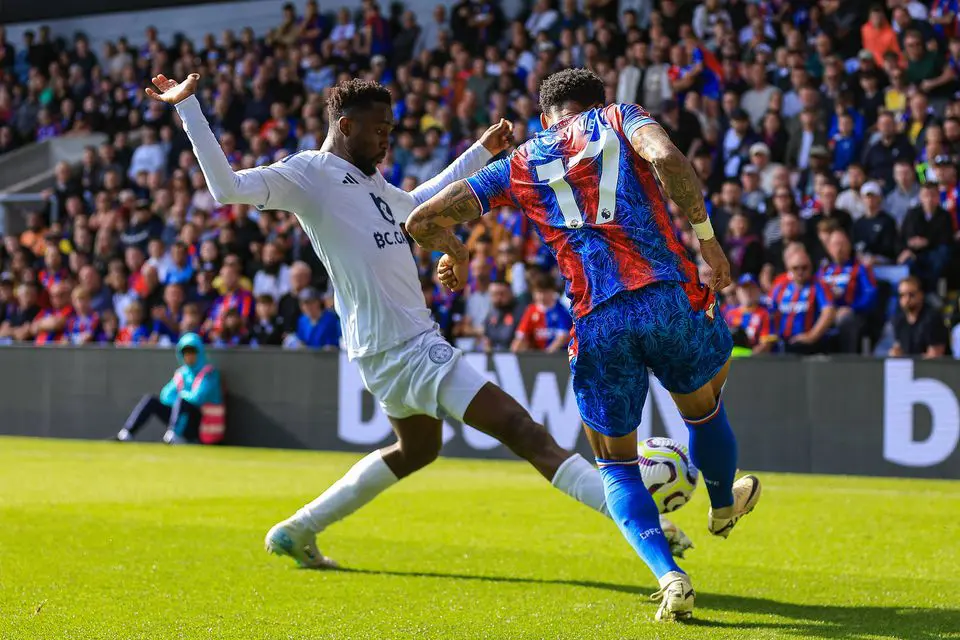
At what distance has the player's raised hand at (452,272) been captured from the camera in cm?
557

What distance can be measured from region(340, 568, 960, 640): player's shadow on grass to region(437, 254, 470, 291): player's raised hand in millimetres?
1678

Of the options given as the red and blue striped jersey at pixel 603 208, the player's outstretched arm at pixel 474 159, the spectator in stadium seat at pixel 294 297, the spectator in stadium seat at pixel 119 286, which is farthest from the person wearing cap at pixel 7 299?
the red and blue striped jersey at pixel 603 208

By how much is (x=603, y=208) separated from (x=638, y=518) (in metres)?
1.26

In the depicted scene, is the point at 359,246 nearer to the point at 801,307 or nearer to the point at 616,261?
the point at 616,261

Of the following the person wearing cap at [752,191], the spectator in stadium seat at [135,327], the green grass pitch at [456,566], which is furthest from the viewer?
the spectator in stadium seat at [135,327]

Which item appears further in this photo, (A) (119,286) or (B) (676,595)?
(A) (119,286)

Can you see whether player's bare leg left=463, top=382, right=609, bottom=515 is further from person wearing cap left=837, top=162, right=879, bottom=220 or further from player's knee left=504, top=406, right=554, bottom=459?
person wearing cap left=837, top=162, right=879, bottom=220

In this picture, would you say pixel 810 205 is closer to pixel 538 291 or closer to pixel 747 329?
pixel 747 329

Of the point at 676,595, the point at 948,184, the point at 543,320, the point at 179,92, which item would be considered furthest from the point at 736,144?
the point at 676,595

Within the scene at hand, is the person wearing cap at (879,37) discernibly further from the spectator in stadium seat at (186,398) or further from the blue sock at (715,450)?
the blue sock at (715,450)

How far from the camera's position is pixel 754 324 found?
13.5 meters

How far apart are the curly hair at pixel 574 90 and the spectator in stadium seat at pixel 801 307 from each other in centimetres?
810

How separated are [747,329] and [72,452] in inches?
295

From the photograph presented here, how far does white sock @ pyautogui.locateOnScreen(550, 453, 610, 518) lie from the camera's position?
611 centimetres
